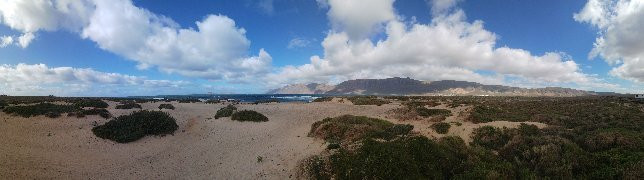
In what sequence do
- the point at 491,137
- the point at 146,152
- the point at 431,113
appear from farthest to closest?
the point at 431,113
the point at 146,152
the point at 491,137

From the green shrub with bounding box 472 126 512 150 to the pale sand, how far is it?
733mm

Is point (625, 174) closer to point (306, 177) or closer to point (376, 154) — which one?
point (376, 154)

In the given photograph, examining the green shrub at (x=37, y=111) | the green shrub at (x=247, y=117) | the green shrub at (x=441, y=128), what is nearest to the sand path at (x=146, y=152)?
the green shrub at (x=37, y=111)

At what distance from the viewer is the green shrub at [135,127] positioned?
2030 cm

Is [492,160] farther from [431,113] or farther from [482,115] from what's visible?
[431,113]

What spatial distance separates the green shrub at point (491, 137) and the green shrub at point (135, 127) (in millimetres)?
18168

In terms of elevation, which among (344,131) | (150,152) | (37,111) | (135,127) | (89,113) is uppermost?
(37,111)

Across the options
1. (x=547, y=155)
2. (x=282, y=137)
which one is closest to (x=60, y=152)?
(x=282, y=137)

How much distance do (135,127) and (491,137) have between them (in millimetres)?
19843

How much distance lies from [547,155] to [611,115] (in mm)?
19790

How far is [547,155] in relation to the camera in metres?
12.6

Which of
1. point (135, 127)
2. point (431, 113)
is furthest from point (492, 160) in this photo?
point (135, 127)

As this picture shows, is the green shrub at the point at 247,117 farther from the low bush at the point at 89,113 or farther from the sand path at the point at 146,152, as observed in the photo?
the low bush at the point at 89,113

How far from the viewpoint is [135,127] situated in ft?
70.5
